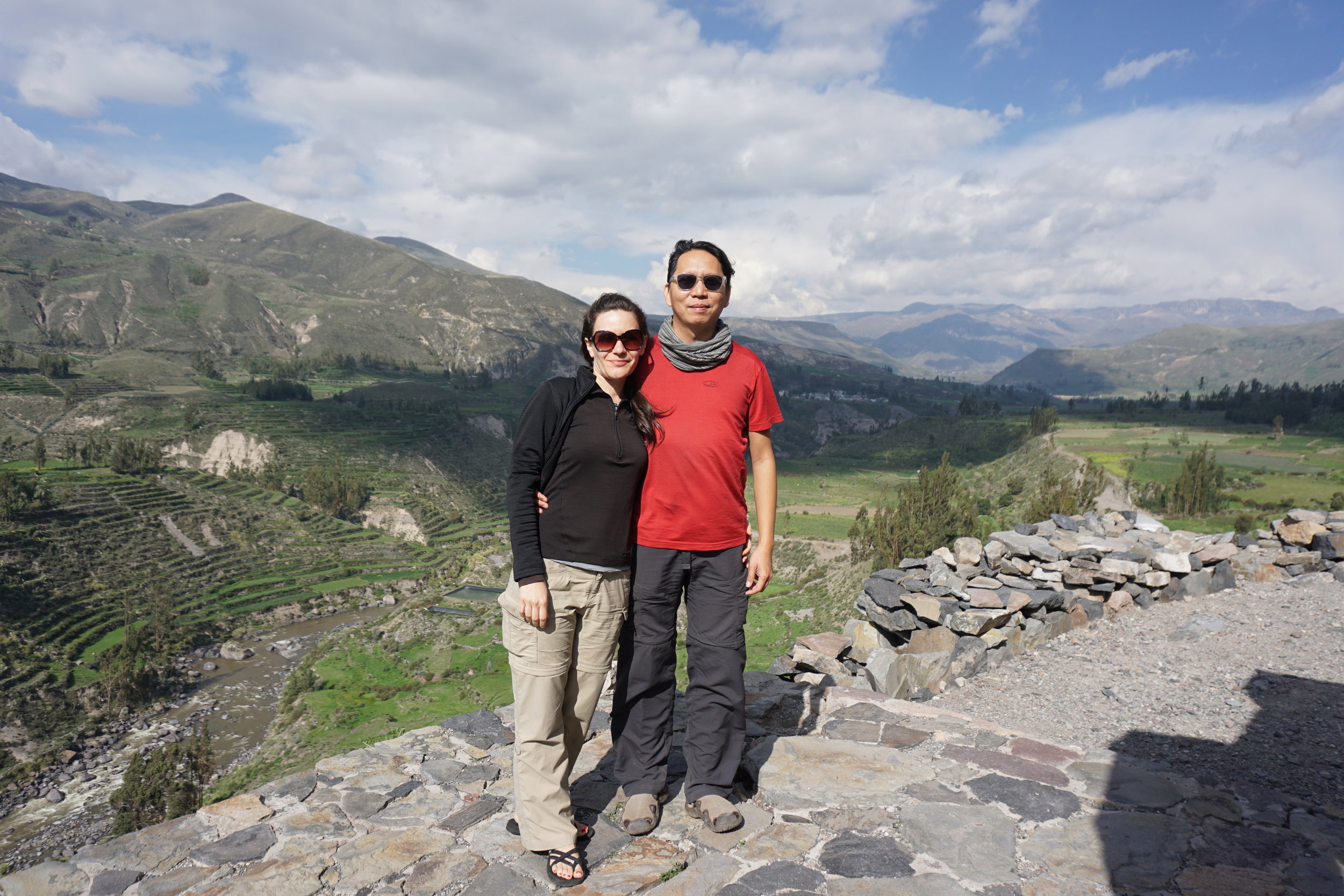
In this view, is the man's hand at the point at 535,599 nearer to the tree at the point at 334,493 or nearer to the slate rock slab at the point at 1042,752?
the slate rock slab at the point at 1042,752

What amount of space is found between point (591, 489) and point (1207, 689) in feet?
20.7

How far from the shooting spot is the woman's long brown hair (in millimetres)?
3006

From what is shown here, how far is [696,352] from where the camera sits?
10.3 ft

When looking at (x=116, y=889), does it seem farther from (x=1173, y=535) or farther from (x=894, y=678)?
(x=1173, y=535)

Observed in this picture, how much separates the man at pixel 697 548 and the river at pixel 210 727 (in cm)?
3547

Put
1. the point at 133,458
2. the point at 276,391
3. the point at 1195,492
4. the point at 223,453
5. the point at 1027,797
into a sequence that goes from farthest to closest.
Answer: the point at 276,391
the point at 223,453
the point at 133,458
the point at 1195,492
the point at 1027,797

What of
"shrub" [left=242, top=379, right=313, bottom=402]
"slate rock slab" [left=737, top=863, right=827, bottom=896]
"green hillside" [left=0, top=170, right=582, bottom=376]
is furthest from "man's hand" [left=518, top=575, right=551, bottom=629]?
"green hillside" [left=0, top=170, right=582, bottom=376]

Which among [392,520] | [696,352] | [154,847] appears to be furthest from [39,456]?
[696,352]

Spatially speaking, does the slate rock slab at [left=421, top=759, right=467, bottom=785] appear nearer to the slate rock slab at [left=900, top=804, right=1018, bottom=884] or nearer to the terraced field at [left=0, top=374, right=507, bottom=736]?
the slate rock slab at [left=900, top=804, right=1018, bottom=884]

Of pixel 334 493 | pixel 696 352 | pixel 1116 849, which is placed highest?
pixel 696 352

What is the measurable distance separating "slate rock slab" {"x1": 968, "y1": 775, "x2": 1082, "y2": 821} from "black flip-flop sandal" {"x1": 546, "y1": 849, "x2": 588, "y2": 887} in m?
2.14

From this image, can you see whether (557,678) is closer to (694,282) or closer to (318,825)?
(318,825)

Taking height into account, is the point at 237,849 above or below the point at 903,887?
below

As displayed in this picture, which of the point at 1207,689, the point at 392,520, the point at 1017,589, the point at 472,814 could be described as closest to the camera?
the point at 472,814
